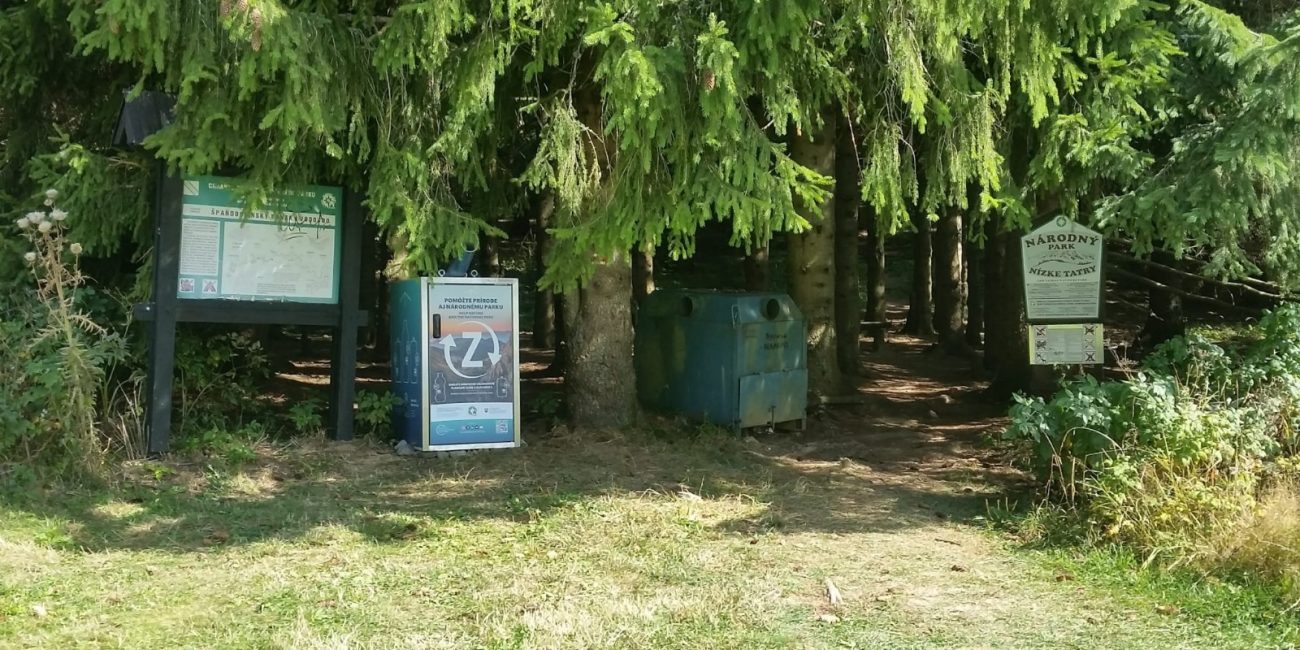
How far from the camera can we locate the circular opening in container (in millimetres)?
10516

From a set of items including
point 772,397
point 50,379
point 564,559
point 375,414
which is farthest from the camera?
point 772,397

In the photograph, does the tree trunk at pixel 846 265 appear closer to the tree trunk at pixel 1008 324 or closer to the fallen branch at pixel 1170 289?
the tree trunk at pixel 1008 324

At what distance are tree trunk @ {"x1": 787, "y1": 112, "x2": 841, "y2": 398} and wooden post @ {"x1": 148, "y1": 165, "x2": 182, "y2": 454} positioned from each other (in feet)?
19.0

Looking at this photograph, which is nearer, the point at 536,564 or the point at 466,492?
the point at 536,564

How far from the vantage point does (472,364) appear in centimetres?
914

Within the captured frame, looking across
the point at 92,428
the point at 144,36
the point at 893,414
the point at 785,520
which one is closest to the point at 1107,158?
the point at 785,520

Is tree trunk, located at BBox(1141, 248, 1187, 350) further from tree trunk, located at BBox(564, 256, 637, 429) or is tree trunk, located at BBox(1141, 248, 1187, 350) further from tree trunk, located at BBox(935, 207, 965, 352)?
tree trunk, located at BBox(564, 256, 637, 429)

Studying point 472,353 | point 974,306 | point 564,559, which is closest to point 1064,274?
point 564,559

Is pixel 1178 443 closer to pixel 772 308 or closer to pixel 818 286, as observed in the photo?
pixel 772 308

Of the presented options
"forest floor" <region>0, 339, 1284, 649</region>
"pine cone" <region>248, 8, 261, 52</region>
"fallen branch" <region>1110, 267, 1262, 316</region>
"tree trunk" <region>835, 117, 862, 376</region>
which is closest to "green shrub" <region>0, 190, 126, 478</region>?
"forest floor" <region>0, 339, 1284, 649</region>

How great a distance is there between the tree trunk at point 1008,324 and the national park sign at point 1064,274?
2.28 metres

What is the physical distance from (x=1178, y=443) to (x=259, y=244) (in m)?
6.51

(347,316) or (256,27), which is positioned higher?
(256,27)

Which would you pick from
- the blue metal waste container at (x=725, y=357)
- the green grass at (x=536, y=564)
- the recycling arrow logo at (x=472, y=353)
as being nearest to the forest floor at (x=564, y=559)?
the green grass at (x=536, y=564)
